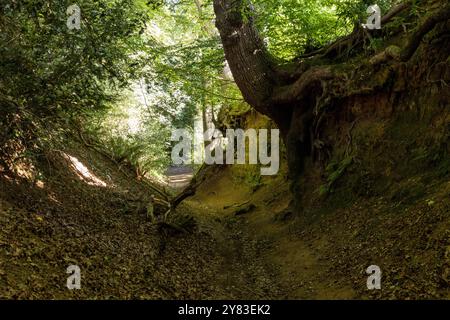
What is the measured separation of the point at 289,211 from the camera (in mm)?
11523

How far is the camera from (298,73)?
11328mm

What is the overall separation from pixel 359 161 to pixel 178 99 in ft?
23.1

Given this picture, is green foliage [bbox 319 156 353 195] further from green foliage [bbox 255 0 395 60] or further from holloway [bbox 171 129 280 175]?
holloway [bbox 171 129 280 175]

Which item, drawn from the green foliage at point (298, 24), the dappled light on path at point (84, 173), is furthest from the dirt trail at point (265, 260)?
the green foliage at point (298, 24)
